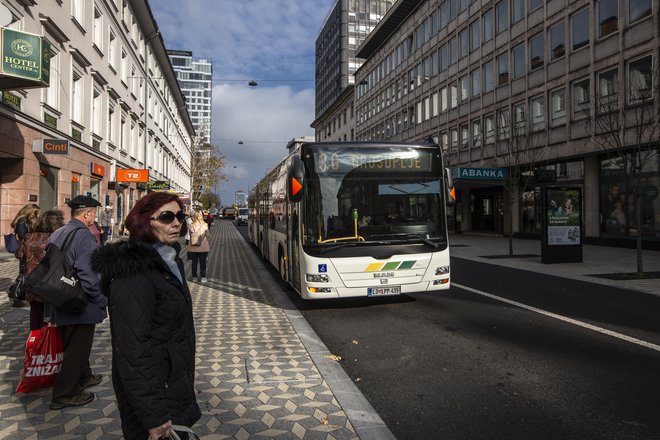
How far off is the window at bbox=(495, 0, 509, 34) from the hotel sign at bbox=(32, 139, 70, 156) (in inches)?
973

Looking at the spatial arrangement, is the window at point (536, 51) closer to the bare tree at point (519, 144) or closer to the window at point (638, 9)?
the bare tree at point (519, 144)

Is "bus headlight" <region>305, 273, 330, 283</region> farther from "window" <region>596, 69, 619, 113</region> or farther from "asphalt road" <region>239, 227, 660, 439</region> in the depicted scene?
"window" <region>596, 69, 619, 113</region>

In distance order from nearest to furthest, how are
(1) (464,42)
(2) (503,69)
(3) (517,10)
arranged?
(3) (517,10), (2) (503,69), (1) (464,42)

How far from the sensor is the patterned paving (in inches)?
132

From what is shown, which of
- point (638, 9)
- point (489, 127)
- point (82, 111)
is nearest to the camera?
point (638, 9)

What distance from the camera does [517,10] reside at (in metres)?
27.0

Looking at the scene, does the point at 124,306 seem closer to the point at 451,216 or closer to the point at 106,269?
the point at 106,269

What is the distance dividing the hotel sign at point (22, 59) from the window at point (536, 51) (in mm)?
23073

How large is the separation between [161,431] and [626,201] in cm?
2263

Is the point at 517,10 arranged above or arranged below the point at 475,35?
below

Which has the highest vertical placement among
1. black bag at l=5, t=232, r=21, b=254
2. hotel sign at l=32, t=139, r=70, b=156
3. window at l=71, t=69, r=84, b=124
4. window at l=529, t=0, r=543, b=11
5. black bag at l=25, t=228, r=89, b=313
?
window at l=529, t=0, r=543, b=11

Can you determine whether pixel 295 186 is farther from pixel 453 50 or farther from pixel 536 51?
pixel 453 50

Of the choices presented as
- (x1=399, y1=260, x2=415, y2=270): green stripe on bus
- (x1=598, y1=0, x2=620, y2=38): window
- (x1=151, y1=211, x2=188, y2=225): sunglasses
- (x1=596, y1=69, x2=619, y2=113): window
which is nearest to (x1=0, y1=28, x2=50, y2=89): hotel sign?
(x1=399, y1=260, x2=415, y2=270): green stripe on bus

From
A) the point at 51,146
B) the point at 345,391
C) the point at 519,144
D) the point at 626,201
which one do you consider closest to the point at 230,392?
the point at 345,391
